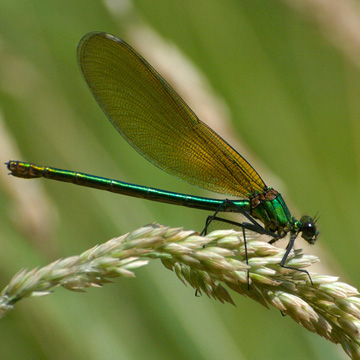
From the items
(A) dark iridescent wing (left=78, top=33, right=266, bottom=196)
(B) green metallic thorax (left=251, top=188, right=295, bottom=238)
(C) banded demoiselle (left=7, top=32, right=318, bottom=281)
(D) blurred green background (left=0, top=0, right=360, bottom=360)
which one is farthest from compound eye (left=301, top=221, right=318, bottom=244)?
(A) dark iridescent wing (left=78, top=33, right=266, bottom=196)

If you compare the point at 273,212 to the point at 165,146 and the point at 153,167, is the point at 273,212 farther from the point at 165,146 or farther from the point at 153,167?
the point at 153,167

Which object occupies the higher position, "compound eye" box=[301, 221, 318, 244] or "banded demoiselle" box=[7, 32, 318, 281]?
"banded demoiselle" box=[7, 32, 318, 281]

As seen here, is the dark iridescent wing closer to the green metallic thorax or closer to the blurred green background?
the green metallic thorax

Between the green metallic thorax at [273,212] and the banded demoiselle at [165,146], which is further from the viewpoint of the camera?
the green metallic thorax at [273,212]

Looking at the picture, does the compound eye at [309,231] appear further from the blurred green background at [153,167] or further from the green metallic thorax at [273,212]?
the blurred green background at [153,167]

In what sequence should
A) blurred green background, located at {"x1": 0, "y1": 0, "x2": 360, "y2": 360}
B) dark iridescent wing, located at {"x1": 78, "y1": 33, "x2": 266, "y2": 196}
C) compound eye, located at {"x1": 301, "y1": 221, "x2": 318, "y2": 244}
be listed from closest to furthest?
dark iridescent wing, located at {"x1": 78, "y1": 33, "x2": 266, "y2": 196}
compound eye, located at {"x1": 301, "y1": 221, "x2": 318, "y2": 244}
blurred green background, located at {"x1": 0, "y1": 0, "x2": 360, "y2": 360}

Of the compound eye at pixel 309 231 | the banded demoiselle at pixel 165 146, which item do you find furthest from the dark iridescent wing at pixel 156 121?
the compound eye at pixel 309 231
